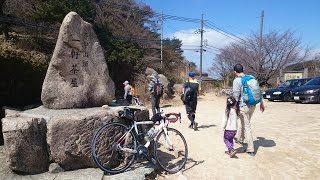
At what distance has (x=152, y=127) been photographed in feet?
17.9

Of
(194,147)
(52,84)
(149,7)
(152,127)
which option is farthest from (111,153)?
(149,7)

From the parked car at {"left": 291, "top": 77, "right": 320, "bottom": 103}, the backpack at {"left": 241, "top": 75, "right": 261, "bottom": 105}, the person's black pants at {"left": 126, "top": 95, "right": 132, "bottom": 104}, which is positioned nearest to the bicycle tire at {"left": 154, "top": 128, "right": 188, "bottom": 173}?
the backpack at {"left": 241, "top": 75, "right": 261, "bottom": 105}

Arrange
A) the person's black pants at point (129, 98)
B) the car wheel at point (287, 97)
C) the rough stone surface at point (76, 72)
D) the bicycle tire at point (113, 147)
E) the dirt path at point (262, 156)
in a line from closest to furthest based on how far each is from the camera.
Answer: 1. the bicycle tire at point (113, 147)
2. the dirt path at point (262, 156)
3. the rough stone surface at point (76, 72)
4. the person's black pants at point (129, 98)
5. the car wheel at point (287, 97)

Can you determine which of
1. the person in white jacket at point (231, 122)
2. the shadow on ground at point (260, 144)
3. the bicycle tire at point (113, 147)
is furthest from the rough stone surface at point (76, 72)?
the shadow on ground at point (260, 144)

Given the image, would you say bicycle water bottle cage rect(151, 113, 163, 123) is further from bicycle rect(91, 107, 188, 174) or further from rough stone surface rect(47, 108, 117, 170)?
rough stone surface rect(47, 108, 117, 170)

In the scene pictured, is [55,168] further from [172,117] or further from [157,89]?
[157,89]

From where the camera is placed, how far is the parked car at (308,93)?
16.5 metres

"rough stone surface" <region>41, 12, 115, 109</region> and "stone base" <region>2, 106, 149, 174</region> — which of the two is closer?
"stone base" <region>2, 106, 149, 174</region>

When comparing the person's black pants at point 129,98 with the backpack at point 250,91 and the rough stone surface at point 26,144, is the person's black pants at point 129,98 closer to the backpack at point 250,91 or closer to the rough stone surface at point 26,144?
the backpack at point 250,91

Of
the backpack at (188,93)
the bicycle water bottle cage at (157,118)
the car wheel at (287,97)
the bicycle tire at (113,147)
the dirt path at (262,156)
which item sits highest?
the backpack at (188,93)

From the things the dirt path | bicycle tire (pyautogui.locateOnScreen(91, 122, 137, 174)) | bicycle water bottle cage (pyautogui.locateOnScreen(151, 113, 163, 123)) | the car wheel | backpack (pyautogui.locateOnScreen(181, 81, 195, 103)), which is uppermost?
backpack (pyautogui.locateOnScreen(181, 81, 195, 103))

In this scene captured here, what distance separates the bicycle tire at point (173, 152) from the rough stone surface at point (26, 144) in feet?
5.76

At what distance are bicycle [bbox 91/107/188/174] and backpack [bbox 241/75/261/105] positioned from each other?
1.56 m

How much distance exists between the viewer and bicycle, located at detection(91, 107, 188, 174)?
16.4 ft
